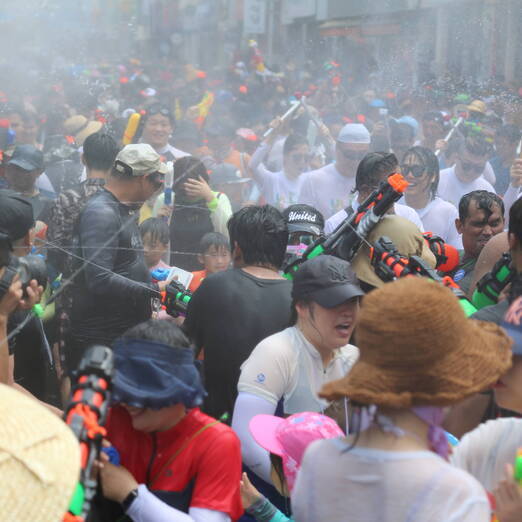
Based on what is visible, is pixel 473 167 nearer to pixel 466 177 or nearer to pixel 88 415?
pixel 466 177

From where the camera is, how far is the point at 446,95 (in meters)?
9.22

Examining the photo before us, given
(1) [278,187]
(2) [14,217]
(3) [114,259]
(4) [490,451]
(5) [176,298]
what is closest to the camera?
(4) [490,451]

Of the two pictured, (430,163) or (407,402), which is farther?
(430,163)

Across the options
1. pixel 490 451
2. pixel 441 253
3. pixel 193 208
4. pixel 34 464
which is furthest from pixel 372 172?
pixel 34 464

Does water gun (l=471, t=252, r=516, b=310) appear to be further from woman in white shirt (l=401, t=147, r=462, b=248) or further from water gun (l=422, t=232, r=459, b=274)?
woman in white shirt (l=401, t=147, r=462, b=248)

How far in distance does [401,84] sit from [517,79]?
5.20 ft

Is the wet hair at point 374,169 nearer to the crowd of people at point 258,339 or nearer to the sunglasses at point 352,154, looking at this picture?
the crowd of people at point 258,339

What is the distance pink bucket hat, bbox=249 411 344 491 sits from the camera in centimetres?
220

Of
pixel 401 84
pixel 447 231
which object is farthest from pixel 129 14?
pixel 447 231

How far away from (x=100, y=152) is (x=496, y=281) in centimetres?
234

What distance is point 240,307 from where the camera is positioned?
3.03 metres

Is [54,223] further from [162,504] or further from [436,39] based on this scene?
[436,39]

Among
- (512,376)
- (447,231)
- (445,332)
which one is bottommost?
(447,231)

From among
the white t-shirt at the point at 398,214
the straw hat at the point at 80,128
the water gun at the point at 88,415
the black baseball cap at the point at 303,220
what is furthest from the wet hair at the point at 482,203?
the straw hat at the point at 80,128
